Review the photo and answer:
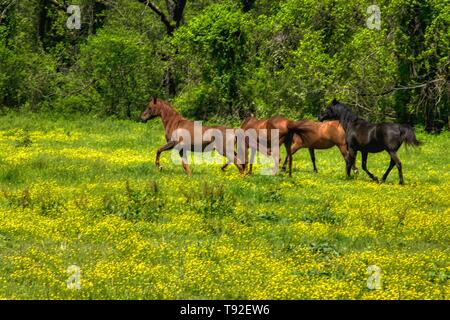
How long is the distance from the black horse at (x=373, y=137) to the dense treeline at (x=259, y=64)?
11708 mm

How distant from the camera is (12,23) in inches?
1718

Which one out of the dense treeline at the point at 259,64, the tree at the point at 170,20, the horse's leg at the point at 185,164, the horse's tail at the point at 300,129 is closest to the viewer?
the horse's leg at the point at 185,164

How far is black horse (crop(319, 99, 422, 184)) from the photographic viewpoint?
20688 mm

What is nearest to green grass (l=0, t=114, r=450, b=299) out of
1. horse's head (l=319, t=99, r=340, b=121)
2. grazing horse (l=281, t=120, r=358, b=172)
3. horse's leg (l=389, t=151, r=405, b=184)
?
horse's leg (l=389, t=151, r=405, b=184)

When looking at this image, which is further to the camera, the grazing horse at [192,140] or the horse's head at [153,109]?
the horse's head at [153,109]

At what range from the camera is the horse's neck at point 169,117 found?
2130 cm

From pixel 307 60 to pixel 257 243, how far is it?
24.2 meters

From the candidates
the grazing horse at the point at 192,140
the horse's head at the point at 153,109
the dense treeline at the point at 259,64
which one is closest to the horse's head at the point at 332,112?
the grazing horse at the point at 192,140

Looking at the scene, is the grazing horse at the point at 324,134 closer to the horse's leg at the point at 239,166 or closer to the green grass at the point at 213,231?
the green grass at the point at 213,231

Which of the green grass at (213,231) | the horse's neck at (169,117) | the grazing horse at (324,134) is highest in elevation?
the horse's neck at (169,117)

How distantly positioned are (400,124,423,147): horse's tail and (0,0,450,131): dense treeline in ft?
40.1

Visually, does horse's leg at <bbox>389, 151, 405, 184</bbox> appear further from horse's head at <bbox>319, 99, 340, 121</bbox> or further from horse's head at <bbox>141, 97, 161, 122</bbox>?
horse's head at <bbox>141, 97, 161, 122</bbox>

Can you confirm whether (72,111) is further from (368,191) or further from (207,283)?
(207,283)

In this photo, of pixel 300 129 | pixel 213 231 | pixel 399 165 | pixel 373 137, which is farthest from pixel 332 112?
pixel 213 231
